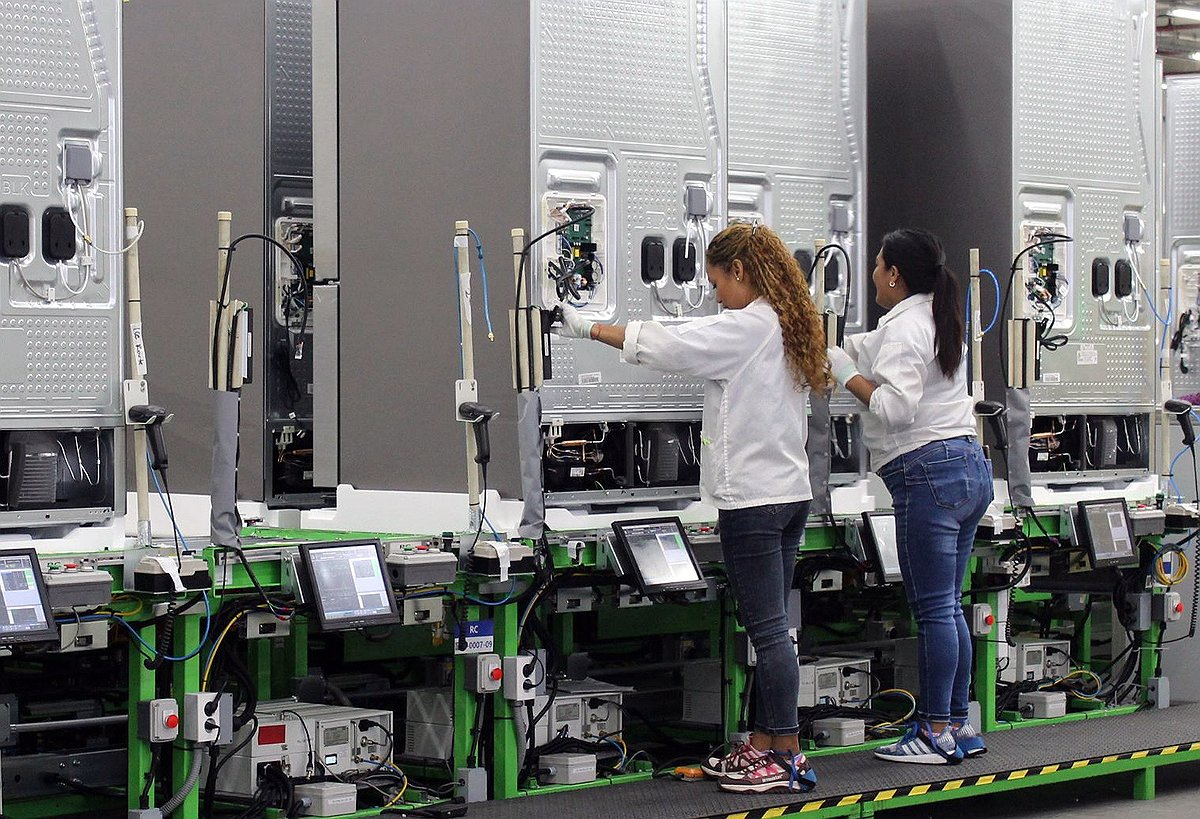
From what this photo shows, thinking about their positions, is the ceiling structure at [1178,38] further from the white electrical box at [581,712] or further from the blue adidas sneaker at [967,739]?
the white electrical box at [581,712]

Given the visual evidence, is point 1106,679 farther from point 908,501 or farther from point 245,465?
point 245,465

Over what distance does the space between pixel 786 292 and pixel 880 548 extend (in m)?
1.47

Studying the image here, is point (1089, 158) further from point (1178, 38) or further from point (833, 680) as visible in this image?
point (1178, 38)

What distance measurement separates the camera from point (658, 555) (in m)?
6.16

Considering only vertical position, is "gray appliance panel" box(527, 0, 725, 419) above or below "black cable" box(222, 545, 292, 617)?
above

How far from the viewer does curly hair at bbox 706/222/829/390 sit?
19.2 feet

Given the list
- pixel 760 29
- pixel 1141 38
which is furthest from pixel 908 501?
pixel 1141 38

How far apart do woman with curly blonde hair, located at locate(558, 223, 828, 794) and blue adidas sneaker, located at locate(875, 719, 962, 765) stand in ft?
2.57

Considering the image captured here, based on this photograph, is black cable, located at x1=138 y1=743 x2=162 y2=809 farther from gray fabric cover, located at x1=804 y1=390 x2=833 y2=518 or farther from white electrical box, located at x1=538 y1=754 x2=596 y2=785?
gray fabric cover, located at x1=804 y1=390 x2=833 y2=518

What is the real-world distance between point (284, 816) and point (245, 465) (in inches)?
79.7

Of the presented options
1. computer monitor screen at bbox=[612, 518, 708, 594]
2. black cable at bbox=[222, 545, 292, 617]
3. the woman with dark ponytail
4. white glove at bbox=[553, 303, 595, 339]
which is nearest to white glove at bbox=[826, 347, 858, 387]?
the woman with dark ponytail

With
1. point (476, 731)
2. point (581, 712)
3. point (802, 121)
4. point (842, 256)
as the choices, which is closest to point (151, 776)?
point (476, 731)

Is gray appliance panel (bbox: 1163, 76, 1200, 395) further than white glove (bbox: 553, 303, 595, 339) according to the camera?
Yes

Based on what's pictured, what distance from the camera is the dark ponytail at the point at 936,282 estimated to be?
6289 mm
